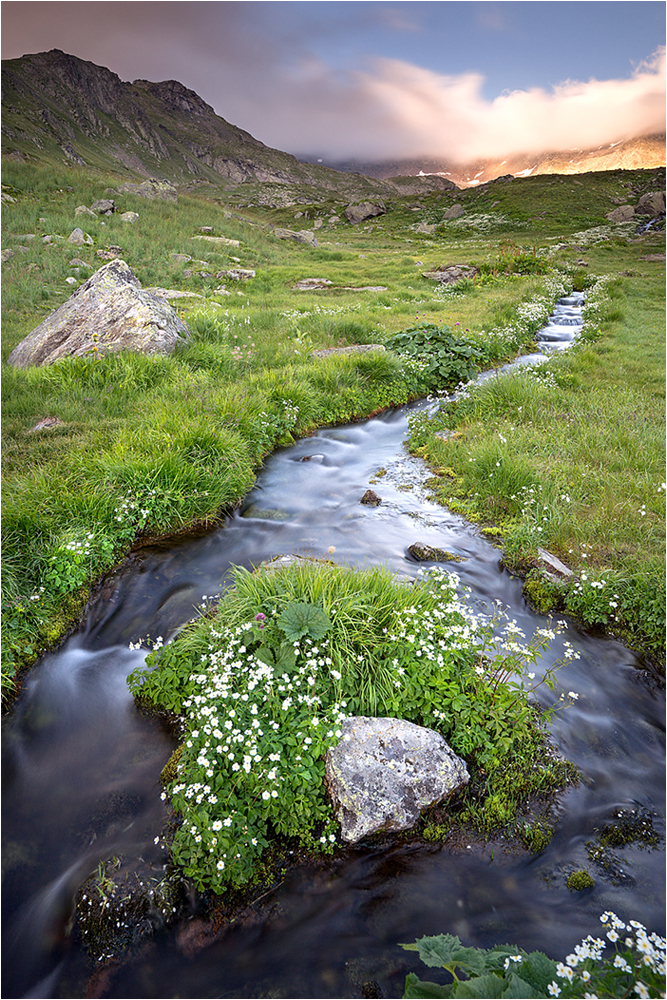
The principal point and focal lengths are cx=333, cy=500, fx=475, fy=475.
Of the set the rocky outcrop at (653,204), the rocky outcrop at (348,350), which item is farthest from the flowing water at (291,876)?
the rocky outcrop at (653,204)

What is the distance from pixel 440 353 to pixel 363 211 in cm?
10032

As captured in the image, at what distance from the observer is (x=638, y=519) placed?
22.7ft

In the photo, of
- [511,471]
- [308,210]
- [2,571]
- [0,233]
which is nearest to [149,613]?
[2,571]

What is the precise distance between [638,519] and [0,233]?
2753 cm

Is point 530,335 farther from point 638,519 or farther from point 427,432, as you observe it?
point 638,519

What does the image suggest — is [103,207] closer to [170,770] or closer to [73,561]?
[73,561]

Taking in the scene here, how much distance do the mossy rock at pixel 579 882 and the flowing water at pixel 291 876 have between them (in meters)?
0.04

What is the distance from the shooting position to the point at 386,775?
363cm

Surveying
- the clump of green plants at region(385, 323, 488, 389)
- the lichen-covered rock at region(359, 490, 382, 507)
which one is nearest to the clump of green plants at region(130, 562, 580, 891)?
the lichen-covered rock at region(359, 490, 382, 507)

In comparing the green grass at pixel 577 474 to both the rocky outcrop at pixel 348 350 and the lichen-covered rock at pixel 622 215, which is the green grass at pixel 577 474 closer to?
the rocky outcrop at pixel 348 350

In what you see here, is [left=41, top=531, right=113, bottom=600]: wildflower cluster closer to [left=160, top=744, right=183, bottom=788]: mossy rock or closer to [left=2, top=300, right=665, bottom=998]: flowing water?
[left=2, top=300, right=665, bottom=998]: flowing water

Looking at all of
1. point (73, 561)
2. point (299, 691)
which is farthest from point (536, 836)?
point (73, 561)

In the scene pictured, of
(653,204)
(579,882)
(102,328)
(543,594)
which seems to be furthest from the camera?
(653,204)

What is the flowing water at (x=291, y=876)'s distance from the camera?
3061 mm
